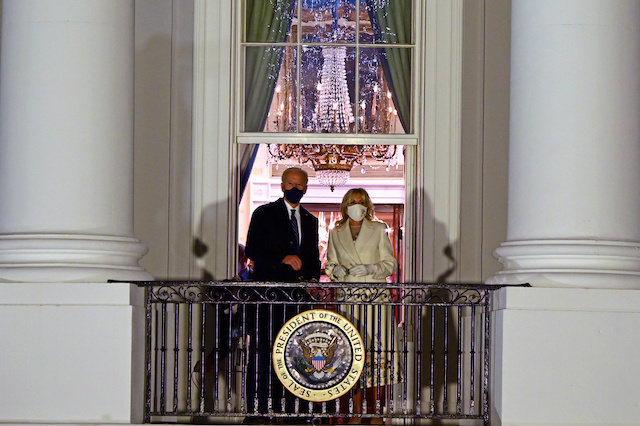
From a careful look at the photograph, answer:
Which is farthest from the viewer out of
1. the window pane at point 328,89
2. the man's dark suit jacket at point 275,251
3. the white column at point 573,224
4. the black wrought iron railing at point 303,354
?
the window pane at point 328,89

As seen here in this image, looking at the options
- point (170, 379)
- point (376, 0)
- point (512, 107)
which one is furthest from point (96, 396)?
point (376, 0)

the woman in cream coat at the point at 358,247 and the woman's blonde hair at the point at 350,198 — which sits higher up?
the woman's blonde hair at the point at 350,198

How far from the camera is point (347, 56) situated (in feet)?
27.4

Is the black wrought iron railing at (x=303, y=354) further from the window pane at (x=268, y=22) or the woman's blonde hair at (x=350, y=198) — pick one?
the window pane at (x=268, y=22)

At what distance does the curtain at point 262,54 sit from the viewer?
8.29 metres

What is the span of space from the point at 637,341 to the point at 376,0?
3998 millimetres

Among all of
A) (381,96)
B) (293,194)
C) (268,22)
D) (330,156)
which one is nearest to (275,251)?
(293,194)

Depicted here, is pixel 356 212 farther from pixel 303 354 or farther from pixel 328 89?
pixel 303 354

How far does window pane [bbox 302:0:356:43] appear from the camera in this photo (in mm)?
8359

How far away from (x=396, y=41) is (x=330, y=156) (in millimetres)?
4400

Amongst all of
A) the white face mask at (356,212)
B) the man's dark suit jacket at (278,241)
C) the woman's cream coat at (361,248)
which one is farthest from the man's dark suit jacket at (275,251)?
the white face mask at (356,212)

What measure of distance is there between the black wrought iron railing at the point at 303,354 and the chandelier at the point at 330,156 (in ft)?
15.1

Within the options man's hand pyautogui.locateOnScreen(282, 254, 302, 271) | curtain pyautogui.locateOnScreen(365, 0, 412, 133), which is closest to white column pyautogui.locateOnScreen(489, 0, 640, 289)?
man's hand pyautogui.locateOnScreen(282, 254, 302, 271)

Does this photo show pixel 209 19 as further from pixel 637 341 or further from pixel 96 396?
pixel 637 341
